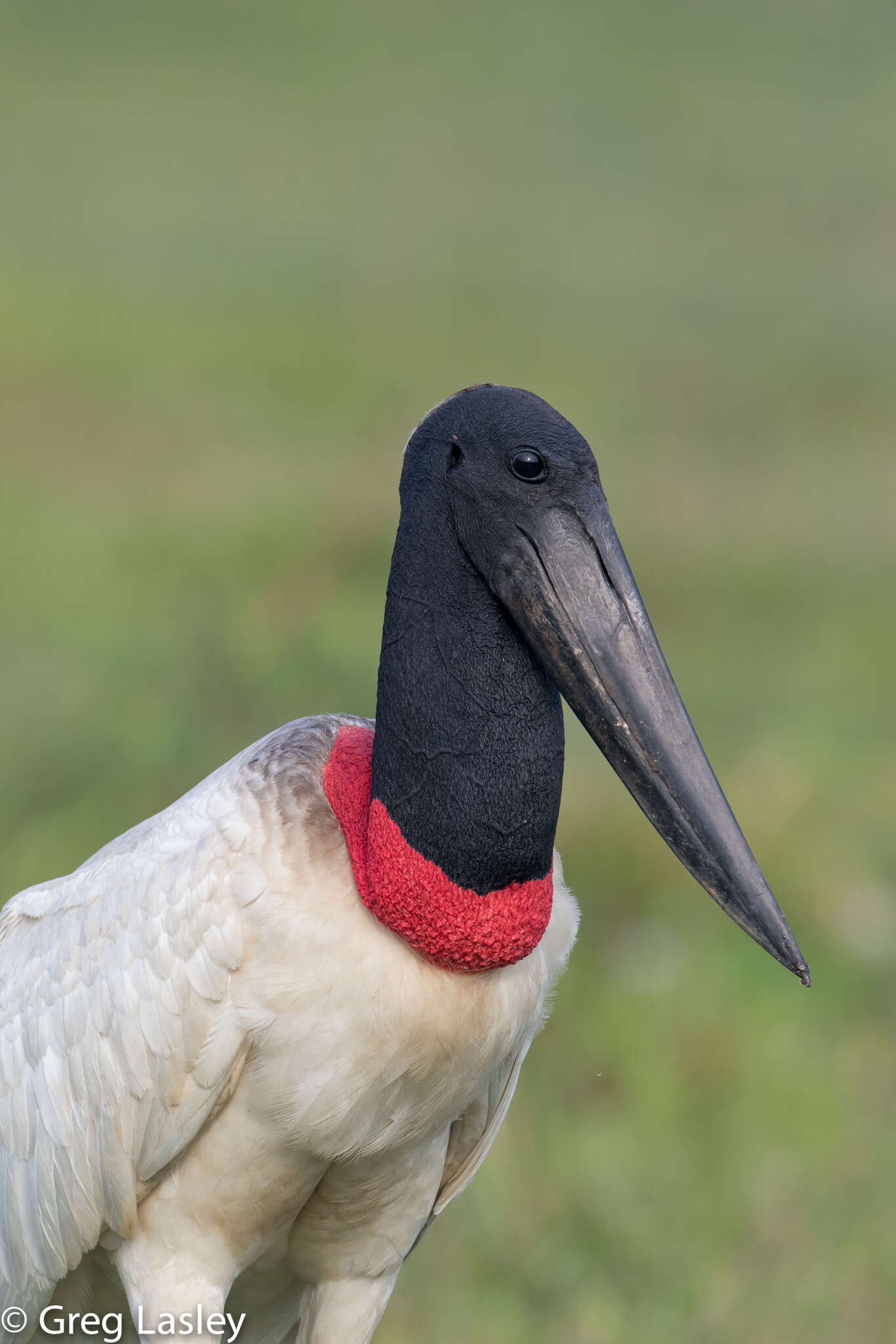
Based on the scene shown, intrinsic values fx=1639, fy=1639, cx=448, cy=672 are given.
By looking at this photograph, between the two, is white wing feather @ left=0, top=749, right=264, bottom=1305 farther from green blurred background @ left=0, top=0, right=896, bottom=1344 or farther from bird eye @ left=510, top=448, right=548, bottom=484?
green blurred background @ left=0, top=0, right=896, bottom=1344

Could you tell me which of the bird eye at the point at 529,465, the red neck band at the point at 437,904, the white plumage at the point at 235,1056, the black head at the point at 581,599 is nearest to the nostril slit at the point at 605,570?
the black head at the point at 581,599

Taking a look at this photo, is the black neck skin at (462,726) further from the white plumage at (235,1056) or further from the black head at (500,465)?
the white plumage at (235,1056)

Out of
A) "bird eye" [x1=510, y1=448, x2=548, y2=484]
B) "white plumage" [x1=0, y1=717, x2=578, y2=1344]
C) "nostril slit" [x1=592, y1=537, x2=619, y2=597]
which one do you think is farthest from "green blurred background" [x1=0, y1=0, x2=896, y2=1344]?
"bird eye" [x1=510, y1=448, x2=548, y2=484]

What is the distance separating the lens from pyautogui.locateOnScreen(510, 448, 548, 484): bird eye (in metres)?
2.60

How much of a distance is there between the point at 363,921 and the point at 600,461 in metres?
10.4

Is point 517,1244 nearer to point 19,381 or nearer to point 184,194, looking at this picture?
point 19,381

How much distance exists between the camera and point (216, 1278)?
3.16 m

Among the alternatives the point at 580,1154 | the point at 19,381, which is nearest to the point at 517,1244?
the point at 580,1154

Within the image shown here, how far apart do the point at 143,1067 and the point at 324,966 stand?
0.43 m

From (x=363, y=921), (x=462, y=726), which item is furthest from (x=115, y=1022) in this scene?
(x=462, y=726)

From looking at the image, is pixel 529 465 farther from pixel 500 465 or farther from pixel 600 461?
pixel 600 461

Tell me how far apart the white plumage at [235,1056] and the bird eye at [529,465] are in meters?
0.72

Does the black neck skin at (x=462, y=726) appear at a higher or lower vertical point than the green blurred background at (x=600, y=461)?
higher

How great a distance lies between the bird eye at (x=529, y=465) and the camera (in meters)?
2.60
